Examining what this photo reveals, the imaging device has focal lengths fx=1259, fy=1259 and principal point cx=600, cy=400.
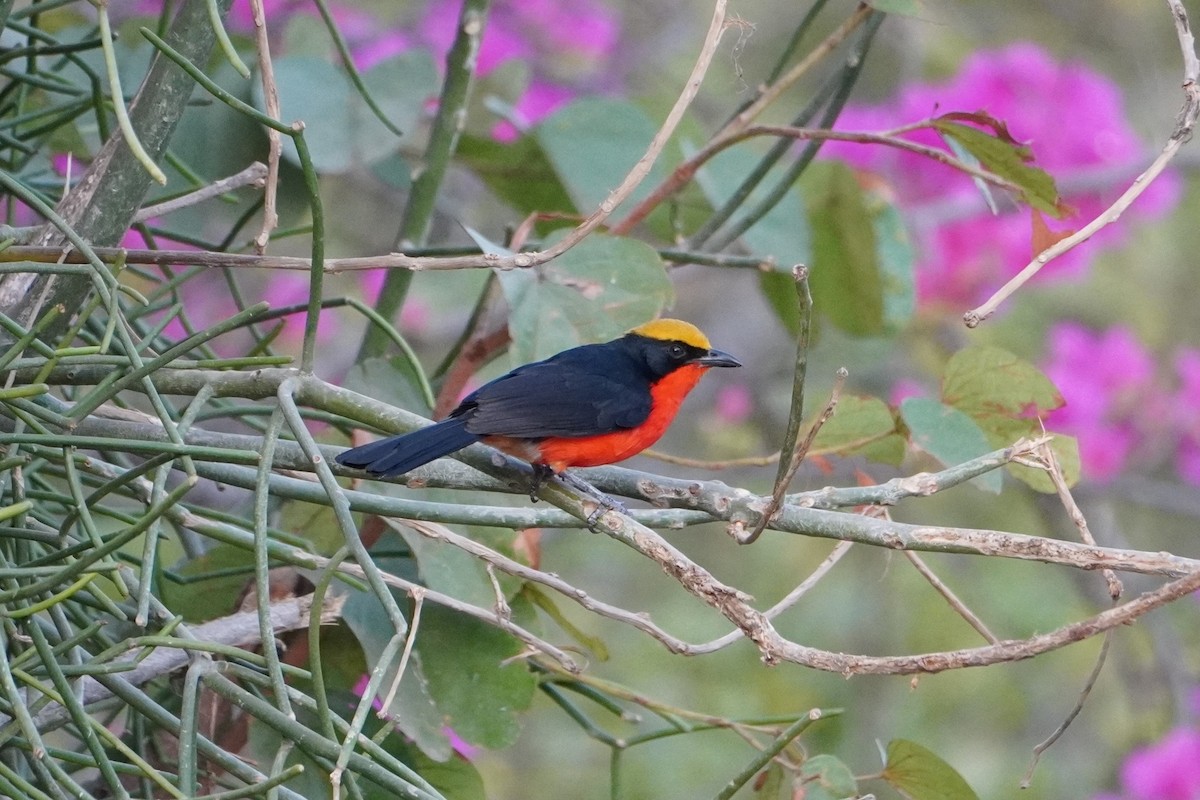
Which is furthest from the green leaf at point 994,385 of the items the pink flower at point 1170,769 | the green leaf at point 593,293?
the pink flower at point 1170,769

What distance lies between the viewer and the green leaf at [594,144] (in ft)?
7.70

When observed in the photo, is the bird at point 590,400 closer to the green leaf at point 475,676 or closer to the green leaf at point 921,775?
the green leaf at point 475,676

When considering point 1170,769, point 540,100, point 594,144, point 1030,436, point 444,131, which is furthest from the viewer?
point 540,100

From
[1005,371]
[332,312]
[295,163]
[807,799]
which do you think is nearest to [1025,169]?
[1005,371]

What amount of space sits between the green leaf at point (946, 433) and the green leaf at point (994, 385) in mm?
89

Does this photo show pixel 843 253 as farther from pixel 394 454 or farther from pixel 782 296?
pixel 394 454

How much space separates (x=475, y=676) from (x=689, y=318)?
11.3 feet

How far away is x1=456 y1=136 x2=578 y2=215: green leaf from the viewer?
2562mm

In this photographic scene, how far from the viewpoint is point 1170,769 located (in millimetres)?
3367

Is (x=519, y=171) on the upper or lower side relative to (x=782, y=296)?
upper

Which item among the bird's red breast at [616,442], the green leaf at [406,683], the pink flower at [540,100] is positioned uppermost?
the pink flower at [540,100]

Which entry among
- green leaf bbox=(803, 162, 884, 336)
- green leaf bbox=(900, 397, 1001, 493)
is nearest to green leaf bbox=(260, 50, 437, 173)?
green leaf bbox=(803, 162, 884, 336)

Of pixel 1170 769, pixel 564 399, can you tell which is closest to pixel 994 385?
pixel 564 399

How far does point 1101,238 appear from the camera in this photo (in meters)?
4.25
